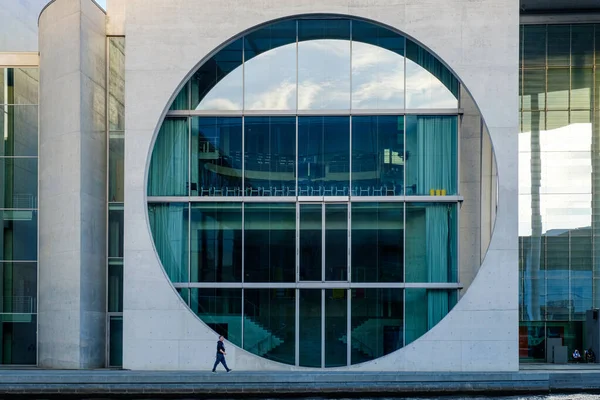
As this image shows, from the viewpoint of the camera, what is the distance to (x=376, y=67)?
28.4 m

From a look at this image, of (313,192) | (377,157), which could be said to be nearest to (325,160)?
(313,192)

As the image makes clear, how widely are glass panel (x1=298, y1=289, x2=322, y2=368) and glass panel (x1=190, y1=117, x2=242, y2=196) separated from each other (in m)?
3.93

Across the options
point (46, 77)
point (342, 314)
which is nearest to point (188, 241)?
point (342, 314)

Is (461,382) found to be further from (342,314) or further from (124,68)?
(124,68)

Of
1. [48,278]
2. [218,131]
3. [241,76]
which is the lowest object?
[48,278]

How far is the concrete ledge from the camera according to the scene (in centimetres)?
2420

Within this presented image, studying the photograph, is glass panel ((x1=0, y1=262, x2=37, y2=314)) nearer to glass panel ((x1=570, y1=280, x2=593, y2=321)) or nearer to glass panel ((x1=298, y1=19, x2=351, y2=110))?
glass panel ((x1=298, y1=19, x2=351, y2=110))

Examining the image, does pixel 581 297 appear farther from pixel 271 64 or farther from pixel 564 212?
pixel 271 64

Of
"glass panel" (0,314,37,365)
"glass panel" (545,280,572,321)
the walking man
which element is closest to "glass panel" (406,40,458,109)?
the walking man

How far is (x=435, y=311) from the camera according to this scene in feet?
91.6

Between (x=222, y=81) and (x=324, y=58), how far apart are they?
128 inches

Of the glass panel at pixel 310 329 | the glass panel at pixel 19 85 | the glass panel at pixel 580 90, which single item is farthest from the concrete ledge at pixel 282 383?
the glass panel at pixel 580 90

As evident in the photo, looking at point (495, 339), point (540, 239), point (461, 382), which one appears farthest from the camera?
point (540, 239)

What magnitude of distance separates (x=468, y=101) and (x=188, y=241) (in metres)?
9.65
